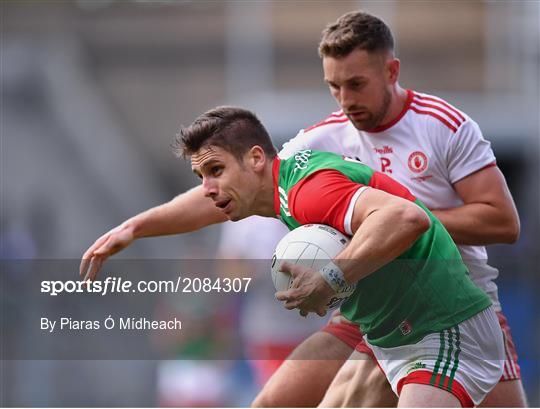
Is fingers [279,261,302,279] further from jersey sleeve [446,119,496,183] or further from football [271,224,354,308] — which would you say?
jersey sleeve [446,119,496,183]

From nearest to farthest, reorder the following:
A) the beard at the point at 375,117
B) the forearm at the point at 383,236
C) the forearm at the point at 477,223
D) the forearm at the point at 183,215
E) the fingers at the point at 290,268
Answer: the forearm at the point at 383,236 → the fingers at the point at 290,268 → the forearm at the point at 477,223 → the beard at the point at 375,117 → the forearm at the point at 183,215

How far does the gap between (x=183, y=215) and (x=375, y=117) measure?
1.15 m

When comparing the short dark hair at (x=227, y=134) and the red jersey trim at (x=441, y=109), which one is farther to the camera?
the red jersey trim at (x=441, y=109)

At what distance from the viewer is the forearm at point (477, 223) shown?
566 cm

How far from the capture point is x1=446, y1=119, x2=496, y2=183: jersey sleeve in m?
5.77

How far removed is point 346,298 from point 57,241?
1162cm

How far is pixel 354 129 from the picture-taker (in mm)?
6090

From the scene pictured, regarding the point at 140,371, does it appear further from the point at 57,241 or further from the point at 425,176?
the point at 425,176

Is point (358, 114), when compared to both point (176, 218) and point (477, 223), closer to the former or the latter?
point (477, 223)

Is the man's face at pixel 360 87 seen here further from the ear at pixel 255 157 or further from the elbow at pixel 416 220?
the elbow at pixel 416 220

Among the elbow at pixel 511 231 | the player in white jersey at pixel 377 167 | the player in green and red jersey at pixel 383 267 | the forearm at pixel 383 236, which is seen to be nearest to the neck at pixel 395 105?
the player in white jersey at pixel 377 167

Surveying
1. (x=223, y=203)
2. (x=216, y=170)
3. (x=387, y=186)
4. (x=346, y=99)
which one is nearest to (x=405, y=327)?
(x=387, y=186)

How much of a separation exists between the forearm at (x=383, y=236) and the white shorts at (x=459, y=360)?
710mm

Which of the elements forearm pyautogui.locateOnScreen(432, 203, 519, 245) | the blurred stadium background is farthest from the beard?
the blurred stadium background
